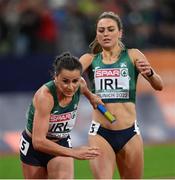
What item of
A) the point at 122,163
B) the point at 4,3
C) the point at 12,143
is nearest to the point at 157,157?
the point at 12,143

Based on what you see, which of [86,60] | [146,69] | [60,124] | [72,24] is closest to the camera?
[60,124]

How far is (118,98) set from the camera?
8.57 metres

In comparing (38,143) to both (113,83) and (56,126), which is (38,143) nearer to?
(56,126)

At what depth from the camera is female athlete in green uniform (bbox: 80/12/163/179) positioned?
8.54 m

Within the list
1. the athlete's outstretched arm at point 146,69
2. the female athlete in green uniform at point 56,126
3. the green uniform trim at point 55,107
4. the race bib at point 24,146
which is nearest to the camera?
the female athlete in green uniform at point 56,126

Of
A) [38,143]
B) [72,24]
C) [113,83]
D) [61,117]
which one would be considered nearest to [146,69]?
[113,83]

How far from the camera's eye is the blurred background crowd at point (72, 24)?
16.4m

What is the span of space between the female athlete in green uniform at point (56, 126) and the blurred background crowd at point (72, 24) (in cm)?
816

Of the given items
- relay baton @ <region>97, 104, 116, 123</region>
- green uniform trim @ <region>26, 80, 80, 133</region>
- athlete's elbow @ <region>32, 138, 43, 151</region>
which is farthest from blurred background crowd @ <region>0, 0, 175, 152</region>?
athlete's elbow @ <region>32, 138, 43, 151</region>

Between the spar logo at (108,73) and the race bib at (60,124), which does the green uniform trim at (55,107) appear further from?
the spar logo at (108,73)

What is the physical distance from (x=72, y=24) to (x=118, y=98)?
8.48 metres

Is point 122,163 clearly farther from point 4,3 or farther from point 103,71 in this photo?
point 4,3

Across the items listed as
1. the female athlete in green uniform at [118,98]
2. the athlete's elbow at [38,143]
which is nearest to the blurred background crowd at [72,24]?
the female athlete in green uniform at [118,98]

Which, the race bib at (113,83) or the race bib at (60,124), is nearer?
the race bib at (60,124)
